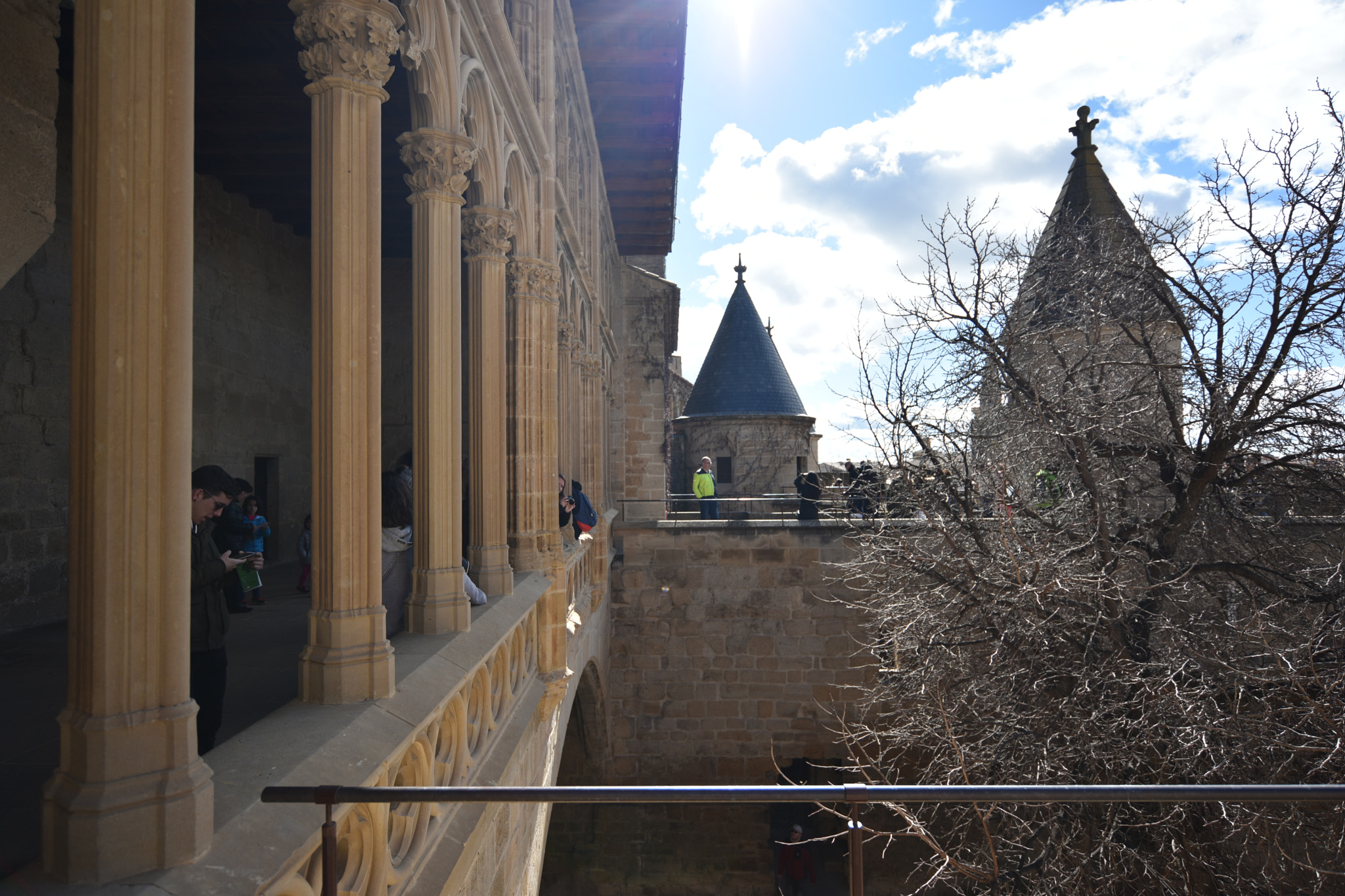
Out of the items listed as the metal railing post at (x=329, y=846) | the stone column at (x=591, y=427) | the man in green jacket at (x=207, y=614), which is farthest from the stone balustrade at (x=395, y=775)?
the stone column at (x=591, y=427)

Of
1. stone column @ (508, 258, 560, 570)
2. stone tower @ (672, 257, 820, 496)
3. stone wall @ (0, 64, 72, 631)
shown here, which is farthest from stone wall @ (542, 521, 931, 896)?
stone tower @ (672, 257, 820, 496)

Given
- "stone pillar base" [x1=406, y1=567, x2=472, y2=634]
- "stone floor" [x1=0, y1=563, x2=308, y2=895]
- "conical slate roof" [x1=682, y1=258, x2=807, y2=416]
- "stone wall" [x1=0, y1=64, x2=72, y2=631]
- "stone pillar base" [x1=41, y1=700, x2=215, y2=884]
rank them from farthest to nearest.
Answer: "conical slate roof" [x1=682, y1=258, x2=807, y2=416] < "stone wall" [x1=0, y1=64, x2=72, y2=631] < "stone pillar base" [x1=406, y1=567, x2=472, y2=634] < "stone floor" [x1=0, y1=563, x2=308, y2=895] < "stone pillar base" [x1=41, y1=700, x2=215, y2=884]

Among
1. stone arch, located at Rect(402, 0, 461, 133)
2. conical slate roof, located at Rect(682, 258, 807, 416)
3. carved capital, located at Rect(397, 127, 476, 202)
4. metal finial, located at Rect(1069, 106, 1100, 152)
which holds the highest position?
metal finial, located at Rect(1069, 106, 1100, 152)

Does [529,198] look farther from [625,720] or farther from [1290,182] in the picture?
[625,720]

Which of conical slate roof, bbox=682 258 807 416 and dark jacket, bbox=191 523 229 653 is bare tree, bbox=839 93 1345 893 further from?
conical slate roof, bbox=682 258 807 416

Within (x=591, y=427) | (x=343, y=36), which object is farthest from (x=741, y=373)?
(x=343, y=36)

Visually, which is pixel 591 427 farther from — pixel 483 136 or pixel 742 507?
pixel 742 507

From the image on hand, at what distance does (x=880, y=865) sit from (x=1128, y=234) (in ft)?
33.8

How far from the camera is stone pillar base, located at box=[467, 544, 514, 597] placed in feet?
14.5

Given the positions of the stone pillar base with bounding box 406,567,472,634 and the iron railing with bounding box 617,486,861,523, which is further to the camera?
the iron railing with bounding box 617,486,861,523

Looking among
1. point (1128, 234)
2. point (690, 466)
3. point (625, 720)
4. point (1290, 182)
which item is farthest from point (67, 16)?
point (690, 466)

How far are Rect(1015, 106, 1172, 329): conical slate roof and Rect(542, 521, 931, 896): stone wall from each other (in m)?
6.45

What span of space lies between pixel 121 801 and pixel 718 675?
40.9 feet

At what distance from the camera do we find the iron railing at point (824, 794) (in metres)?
1.55
